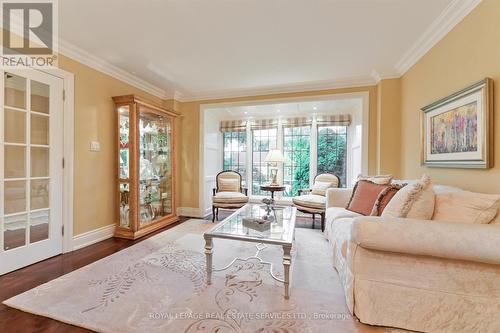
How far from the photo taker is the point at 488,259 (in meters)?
1.25

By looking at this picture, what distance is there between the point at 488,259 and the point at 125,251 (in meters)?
3.18

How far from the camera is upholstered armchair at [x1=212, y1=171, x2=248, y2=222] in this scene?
399 cm

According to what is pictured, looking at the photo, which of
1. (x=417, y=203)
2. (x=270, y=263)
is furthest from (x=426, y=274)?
(x=270, y=263)

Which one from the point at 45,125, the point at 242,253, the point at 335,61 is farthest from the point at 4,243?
the point at 335,61

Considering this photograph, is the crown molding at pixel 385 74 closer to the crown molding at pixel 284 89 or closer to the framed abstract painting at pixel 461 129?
the crown molding at pixel 284 89

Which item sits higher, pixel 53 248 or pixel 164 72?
pixel 164 72

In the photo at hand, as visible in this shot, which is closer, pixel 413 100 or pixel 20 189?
pixel 20 189

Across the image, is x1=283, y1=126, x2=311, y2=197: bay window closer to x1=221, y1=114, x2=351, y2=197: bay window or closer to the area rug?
x1=221, y1=114, x2=351, y2=197: bay window

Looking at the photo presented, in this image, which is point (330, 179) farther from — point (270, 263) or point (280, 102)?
point (270, 263)

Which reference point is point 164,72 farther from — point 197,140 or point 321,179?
point 321,179

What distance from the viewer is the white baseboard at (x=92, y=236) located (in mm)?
2820

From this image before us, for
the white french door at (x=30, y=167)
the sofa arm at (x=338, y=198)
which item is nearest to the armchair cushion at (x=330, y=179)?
the sofa arm at (x=338, y=198)

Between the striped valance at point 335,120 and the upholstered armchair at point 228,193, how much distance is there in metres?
2.25

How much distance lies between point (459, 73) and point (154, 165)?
13.1 ft
